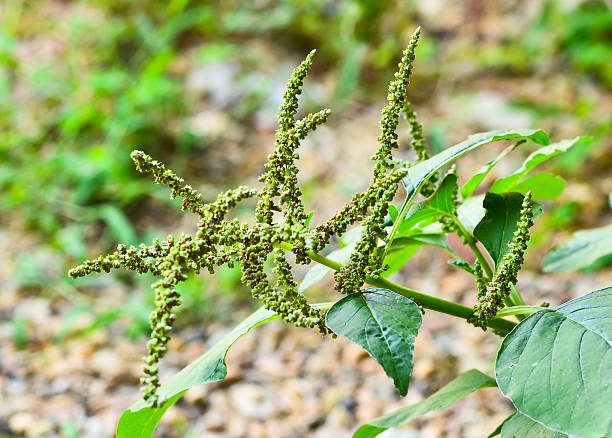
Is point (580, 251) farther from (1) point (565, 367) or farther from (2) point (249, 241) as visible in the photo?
(2) point (249, 241)

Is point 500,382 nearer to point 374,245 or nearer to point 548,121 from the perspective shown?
point 374,245

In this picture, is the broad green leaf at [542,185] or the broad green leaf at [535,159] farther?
the broad green leaf at [542,185]

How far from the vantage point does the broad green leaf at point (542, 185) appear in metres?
1.02

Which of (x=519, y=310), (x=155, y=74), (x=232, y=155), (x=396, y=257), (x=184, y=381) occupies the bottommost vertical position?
(x=519, y=310)

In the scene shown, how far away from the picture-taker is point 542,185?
1.03 meters

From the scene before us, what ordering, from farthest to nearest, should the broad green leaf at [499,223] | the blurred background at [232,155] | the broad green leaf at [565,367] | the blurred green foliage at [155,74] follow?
the blurred green foliage at [155,74]
the blurred background at [232,155]
the broad green leaf at [499,223]
the broad green leaf at [565,367]

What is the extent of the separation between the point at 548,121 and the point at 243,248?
2590mm

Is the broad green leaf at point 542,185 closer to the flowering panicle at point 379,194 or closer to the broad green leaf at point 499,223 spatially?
the broad green leaf at point 499,223

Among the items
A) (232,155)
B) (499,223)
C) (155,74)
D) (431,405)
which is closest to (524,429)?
(431,405)

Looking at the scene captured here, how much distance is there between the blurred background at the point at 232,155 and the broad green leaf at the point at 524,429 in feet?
2.67

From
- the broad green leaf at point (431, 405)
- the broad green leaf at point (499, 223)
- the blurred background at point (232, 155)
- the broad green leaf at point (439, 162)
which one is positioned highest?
the blurred background at point (232, 155)

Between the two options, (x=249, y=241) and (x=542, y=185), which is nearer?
(x=249, y=241)

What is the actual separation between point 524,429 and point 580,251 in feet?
1.49

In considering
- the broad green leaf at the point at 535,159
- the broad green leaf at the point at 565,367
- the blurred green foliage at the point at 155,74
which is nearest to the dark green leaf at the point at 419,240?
the broad green leaf at the point at 535,159
